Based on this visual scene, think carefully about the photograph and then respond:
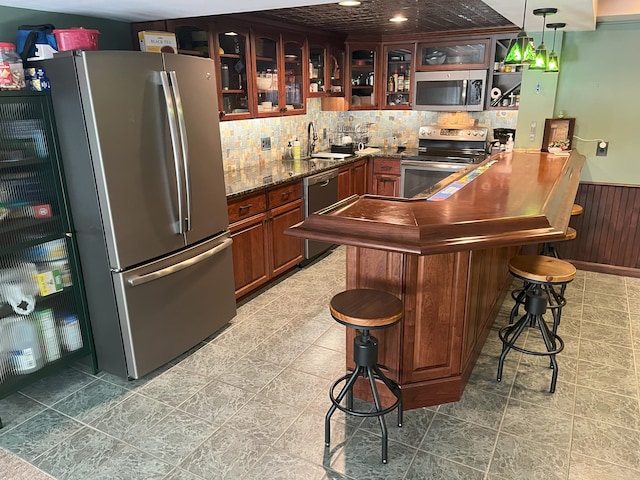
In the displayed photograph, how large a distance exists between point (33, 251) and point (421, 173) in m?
4.14

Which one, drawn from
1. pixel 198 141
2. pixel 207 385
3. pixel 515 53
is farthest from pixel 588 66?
pixel 207 385

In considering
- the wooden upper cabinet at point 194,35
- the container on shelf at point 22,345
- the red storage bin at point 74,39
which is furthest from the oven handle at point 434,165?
the container on shelf at point 22,345

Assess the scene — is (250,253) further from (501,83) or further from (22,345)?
(501,83)

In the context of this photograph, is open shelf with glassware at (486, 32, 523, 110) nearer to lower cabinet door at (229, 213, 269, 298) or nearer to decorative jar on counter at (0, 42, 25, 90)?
lower cabinet door at (229, 213, 269, 298)

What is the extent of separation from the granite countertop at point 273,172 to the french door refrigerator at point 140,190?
2.10 feet

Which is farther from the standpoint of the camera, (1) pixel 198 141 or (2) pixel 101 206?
(1) pixel 198 141

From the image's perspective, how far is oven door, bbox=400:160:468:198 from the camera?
5332 millimetres

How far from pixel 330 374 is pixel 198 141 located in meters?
1.67

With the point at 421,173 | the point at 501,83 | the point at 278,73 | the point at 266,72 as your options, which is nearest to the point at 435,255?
the point at 266,72

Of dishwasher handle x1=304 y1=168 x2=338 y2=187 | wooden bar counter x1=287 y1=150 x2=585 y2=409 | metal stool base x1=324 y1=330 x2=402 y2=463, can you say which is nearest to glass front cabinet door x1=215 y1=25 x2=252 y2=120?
dishwasher handle x1=304 y1=168 x2=338 y2=187

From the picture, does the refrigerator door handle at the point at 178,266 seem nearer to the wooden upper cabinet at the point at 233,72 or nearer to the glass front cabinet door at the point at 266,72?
the wooden upper cabinet at the point at 233,72

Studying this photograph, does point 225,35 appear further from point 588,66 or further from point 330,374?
point 588,66

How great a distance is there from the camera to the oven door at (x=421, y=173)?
5.33 metres

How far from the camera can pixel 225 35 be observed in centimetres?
375
